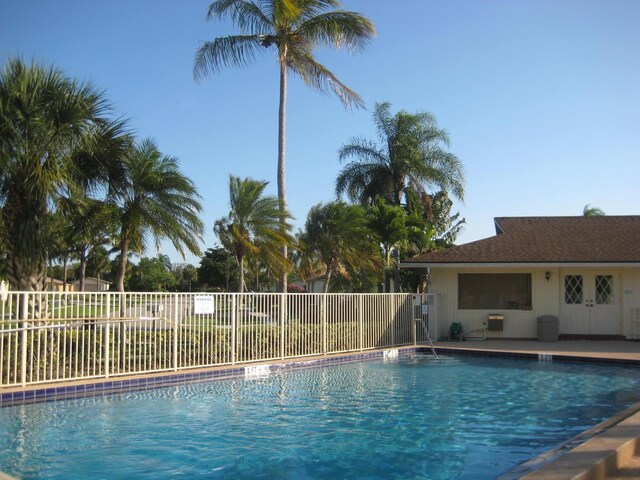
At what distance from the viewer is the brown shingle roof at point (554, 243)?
18.6 metres

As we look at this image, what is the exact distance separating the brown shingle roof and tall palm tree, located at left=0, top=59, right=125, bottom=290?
1140cm

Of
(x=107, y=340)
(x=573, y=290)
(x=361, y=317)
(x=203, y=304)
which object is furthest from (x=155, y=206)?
(x=573, y=290)

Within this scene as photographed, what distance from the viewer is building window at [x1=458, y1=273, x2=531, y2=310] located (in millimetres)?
19391

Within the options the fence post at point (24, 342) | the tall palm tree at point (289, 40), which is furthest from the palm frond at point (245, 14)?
the fence post at point (24, 342)

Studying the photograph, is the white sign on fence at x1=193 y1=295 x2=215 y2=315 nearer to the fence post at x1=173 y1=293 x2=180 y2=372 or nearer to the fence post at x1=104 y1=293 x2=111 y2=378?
the fence post at x1=173 y1=293 x2=180 y2=372

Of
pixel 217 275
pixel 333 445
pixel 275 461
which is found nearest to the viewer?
pixel 275 461

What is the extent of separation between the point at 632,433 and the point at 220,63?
628 inches

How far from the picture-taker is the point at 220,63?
61.5 ft

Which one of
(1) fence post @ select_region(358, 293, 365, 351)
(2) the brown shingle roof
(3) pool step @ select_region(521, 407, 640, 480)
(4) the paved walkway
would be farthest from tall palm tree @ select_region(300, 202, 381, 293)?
(3) pool step @ select_region(521, 407, 640, 480)

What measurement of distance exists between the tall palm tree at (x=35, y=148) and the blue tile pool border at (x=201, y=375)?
2.29 meters

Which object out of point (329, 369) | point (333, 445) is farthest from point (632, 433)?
point (329, 369)

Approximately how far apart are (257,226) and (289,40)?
585 cm

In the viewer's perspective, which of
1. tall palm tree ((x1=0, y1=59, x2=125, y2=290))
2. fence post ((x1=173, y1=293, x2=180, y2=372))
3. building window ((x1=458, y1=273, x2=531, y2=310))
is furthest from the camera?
building window ((x1=458, y1=273, x2=531, y2=310))

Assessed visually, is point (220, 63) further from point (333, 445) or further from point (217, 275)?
point (217, 275)
